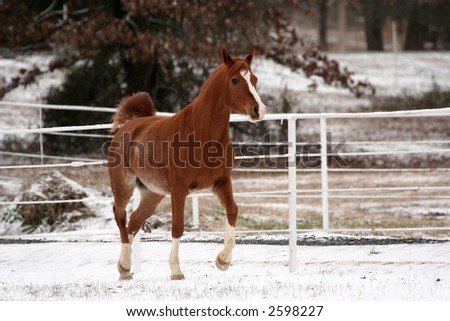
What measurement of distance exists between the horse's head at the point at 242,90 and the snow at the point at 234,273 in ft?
4.55

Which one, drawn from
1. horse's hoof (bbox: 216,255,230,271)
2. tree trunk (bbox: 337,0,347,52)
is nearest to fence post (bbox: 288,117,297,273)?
horse's hoof (bbox: 216,255,230,271)

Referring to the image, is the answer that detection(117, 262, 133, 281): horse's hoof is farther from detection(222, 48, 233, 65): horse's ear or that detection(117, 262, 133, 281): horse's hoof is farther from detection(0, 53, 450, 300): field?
detection(222, 48, 233, 65): horse's ear

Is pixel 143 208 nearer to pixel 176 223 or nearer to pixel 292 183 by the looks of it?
pixel 176 223

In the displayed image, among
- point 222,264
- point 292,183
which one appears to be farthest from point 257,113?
point 292,183

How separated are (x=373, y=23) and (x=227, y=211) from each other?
1215 inches

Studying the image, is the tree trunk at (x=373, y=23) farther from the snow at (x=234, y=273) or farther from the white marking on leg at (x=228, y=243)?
the white marking on leg at (x=228, y=243)

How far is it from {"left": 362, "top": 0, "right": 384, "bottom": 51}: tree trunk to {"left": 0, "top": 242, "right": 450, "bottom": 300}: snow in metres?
Result: 21.7

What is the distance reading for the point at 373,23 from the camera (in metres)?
37.1

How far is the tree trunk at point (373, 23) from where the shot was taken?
101 feet

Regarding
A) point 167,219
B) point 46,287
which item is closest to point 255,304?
point 46,287

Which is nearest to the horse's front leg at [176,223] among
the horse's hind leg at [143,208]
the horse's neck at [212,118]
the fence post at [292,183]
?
the horse's neck at [212,118]

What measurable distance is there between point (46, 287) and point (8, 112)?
690 inches

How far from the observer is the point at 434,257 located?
342 inches

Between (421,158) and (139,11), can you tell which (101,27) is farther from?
(421,158)
